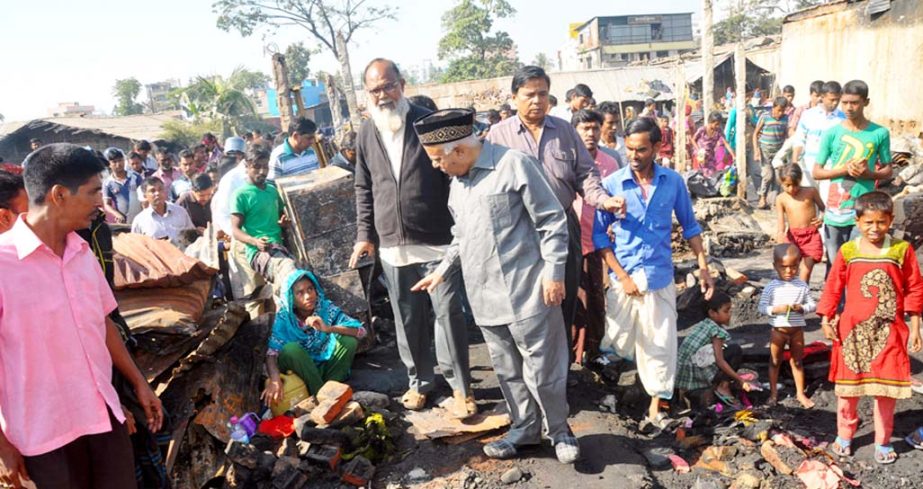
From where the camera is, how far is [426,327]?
4.47 meters

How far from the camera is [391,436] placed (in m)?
3.99

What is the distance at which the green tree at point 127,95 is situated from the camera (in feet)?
171

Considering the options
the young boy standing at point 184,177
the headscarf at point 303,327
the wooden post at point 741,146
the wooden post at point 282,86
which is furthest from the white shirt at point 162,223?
the wooden post at point 741,146

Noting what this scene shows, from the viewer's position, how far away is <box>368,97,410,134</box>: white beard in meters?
4.09

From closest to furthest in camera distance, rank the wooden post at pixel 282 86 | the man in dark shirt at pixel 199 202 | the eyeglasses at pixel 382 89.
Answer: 1. the eyeglasses at pixel 382 89
2. the man in dark shirt at pixel 199 202
3. the wooden post at pixel 282 86

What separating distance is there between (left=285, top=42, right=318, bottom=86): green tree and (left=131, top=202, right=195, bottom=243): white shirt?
139 feet

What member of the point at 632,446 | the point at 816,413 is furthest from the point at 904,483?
the point at 632,446

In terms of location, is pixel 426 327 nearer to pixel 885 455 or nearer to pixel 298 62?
pixel 885 455

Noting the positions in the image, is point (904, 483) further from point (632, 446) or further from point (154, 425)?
point (154, 425)

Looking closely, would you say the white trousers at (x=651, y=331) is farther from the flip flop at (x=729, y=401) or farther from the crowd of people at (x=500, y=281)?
the flip flop at (x=729, y=401)

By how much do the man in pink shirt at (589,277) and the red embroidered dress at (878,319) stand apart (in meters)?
1.77

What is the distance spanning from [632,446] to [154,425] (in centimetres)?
257

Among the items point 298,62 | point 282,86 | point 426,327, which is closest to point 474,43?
point 298,62

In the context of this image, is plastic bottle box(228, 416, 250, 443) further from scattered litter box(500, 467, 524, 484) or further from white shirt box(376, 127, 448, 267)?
scattered litter box(500, 467, 524, 484)
